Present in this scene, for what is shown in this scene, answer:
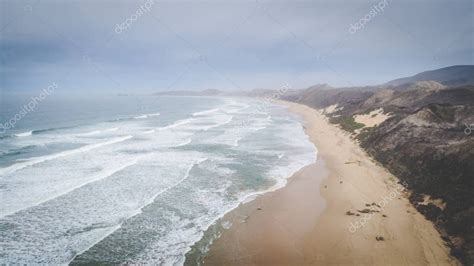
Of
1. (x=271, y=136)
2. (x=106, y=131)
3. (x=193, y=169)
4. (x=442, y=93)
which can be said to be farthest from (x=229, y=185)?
(x=442, y=93)

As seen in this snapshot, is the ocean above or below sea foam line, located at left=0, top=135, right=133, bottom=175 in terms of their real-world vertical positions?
below

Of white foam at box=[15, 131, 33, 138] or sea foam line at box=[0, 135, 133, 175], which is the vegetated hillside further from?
white foam at box=[15, 131, 33, 138]

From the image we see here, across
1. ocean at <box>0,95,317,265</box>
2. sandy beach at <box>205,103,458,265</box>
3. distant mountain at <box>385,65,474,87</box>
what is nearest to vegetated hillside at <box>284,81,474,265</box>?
sandy beach at <box>205,103,458,265</box>

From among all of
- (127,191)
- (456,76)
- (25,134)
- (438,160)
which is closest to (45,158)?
(127,191)

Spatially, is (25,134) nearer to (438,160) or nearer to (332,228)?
(332,228)

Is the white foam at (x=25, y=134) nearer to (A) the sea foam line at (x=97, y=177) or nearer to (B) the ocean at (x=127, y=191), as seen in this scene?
(B) the ocean at (x=127, y=191)
